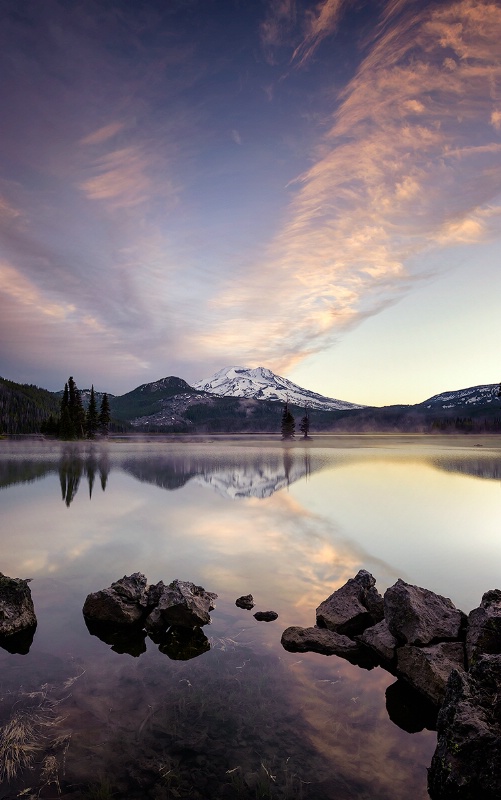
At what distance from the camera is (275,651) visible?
34.0 feet

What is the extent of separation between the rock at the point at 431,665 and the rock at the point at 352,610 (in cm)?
187

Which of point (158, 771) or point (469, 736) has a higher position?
point (469, 736)

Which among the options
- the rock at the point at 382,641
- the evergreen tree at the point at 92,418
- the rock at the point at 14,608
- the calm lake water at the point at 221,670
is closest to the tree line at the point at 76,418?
the evergreen tree at the point at 92,418

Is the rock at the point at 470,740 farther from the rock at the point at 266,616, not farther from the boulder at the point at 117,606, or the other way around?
the boulder at the point at 117,606

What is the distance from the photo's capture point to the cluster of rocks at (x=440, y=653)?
6.31 metres

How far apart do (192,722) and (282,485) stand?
1401 inches

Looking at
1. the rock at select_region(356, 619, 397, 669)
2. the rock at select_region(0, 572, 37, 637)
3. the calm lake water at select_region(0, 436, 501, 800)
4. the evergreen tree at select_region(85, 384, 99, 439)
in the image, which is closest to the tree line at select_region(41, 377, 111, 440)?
the evergreen tree at select_region(85, 384, 99, 439)

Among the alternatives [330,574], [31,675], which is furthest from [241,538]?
[31,675]

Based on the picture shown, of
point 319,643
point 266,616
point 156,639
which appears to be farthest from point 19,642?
point 319,643

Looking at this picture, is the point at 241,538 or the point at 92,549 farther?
the point at 241,538

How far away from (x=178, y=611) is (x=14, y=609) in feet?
14.9

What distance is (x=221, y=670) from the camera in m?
9.54

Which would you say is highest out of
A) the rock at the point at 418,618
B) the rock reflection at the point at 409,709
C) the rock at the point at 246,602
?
the rock at the point at 418,618

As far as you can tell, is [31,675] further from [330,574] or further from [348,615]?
[330,574]
